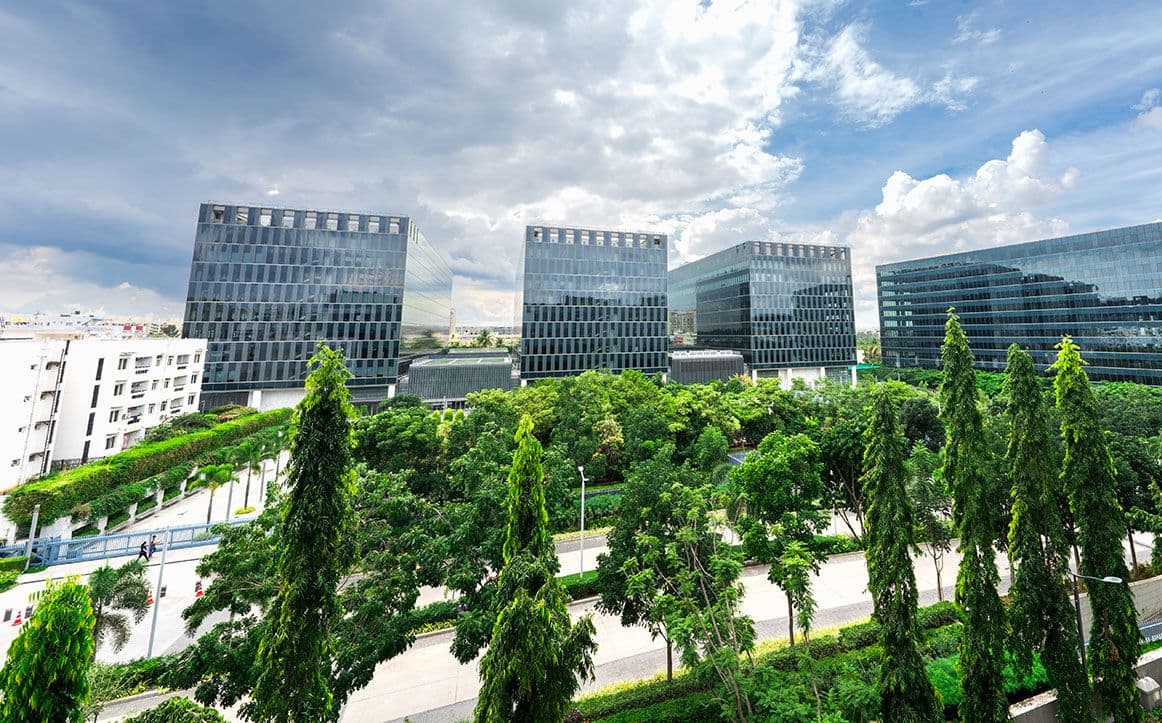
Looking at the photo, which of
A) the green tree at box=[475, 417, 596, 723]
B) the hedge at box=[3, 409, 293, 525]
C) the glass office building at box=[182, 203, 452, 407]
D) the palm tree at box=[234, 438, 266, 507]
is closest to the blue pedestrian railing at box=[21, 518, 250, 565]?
the hedge at box=[3, 409, 293, 525]

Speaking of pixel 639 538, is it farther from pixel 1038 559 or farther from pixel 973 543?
pixel 1038 559

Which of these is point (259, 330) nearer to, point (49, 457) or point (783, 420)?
point (49, 457)

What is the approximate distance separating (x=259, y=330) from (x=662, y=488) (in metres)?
57.8

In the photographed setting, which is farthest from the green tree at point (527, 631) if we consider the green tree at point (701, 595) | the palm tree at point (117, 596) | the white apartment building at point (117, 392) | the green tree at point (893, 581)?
the white apartment building at point (117, 392)

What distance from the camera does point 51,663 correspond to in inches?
213

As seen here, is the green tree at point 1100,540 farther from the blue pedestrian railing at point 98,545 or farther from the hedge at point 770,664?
the blue pedestrian railing at point 98,545

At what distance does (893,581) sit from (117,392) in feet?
189

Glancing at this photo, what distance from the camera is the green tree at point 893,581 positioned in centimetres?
910

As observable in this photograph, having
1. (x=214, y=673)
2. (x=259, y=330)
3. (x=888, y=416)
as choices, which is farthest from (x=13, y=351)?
(x=888, y=416)

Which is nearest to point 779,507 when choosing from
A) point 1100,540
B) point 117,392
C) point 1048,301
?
point 1100,540

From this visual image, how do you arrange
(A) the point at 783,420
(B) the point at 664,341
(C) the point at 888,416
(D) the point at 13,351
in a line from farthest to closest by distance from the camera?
(B) the point at 664,341 → (A) the point at 783,420 → (D) the point at 13,351 → (C) the point at 888,416

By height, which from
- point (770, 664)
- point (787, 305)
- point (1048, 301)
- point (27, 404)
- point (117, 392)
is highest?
point (1048, 301)

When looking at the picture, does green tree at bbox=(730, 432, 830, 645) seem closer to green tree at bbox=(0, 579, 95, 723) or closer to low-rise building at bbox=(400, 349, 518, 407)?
green tree at bbox=(0, 579, 95, 723)

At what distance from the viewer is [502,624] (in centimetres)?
726
